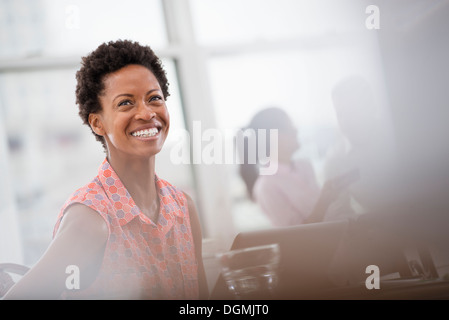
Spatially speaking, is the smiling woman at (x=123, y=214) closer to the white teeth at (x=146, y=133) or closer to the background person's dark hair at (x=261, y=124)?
the white teeth at (x=146, y=133)

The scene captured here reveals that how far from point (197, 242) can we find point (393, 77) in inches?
30.6

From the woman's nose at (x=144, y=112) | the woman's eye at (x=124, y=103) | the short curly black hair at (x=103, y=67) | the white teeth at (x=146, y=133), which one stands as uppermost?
the short curly black hair at (x=103, y=67)

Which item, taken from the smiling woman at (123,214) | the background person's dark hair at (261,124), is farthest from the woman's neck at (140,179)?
the background person's dark hair at (261,124)

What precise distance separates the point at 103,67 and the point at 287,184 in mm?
660

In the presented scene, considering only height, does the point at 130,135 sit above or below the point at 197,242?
above

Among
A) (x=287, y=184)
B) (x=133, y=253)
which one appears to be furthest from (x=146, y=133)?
(x=287, y=184)

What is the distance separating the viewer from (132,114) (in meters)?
1.31

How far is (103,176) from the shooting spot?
4.51 ft

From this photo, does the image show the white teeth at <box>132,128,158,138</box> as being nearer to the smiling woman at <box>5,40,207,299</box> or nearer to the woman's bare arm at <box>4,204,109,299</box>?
the smiling woman at <box>5,40,207,299</box>

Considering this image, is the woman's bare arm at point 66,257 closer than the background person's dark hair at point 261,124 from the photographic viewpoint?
Yes

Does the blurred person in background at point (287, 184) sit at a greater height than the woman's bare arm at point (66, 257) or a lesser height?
greater

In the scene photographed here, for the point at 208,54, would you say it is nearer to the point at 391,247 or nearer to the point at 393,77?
the point at 393,77

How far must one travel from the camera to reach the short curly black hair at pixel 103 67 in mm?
1349

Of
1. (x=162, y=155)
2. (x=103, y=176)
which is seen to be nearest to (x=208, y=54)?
(x=162, y=155)
